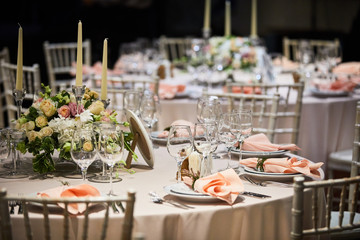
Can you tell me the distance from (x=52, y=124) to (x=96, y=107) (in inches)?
8.0

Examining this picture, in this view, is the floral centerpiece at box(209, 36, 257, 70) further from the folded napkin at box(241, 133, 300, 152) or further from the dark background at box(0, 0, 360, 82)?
the dark background at box(0, 0, 360, 82)

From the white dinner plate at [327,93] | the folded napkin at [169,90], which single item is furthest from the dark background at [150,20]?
A: the folded napkin at [169,90]

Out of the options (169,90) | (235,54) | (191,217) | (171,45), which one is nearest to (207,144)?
(191,217)

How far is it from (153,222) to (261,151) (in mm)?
987

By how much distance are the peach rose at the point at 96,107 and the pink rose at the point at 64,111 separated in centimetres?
10

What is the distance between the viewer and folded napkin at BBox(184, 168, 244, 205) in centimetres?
218

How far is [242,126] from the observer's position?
268cm

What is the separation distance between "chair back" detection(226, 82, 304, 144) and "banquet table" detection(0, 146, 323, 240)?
1.80 metres

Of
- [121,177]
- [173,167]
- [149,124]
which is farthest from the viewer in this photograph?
[149,124]

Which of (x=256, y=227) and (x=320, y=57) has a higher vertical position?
(x=320, y=57)

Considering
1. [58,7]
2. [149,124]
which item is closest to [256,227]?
[149,124]

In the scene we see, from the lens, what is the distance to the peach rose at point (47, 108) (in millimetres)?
2553

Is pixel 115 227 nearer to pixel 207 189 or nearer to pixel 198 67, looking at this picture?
pixel 207 189

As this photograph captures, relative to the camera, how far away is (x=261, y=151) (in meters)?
2.90
